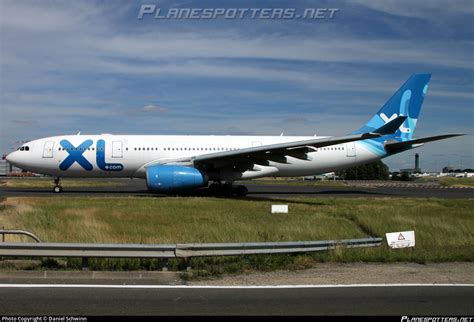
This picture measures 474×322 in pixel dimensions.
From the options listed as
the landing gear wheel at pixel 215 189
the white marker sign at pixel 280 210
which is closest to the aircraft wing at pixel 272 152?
the landing gear wheel at pixel 215 189

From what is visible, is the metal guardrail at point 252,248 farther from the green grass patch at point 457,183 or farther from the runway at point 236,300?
the green grass patch at point 457,183

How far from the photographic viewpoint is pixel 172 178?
78.7ft

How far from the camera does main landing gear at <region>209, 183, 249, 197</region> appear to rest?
89.8ft

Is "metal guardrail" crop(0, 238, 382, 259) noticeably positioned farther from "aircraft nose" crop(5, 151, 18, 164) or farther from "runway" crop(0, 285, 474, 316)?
"aircraft nose" crop(5, 151, 18, 164)

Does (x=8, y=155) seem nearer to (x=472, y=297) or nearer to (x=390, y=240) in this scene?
(x=390, y=240)

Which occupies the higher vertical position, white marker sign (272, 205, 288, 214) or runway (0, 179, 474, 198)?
runway (0, 179, 474, 198)

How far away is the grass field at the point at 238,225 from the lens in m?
9.94

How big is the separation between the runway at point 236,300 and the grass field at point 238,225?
1.54 m

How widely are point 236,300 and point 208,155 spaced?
18222 mm

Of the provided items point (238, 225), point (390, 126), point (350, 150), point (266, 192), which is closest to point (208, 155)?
point (266, 192)

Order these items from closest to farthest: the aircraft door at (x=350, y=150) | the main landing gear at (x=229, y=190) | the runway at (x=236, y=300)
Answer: the runway at (x=236, y=300), the main landing gear at (x=229, y=190), the aircraft door at (x=350, y=150)

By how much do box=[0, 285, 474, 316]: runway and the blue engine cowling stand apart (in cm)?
1647

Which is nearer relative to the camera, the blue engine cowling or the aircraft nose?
the blue engine cowling

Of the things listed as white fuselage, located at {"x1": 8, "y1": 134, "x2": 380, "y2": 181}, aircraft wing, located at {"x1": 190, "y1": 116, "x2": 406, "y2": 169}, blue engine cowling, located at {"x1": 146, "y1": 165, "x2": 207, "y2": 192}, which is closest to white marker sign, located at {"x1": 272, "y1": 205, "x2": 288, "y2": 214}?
aircraft wing, located at {"x1": 190, "y1": 116, "x2": 406, "y2": 169}
